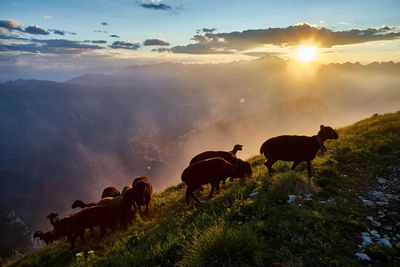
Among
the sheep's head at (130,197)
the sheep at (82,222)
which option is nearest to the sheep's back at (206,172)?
the sheep's head at (130,197)

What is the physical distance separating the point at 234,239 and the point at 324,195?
4.65m

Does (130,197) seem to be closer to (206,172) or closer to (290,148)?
(206,172)

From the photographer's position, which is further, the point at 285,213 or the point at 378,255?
the point at 285,213

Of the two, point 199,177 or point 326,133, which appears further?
point 326,133

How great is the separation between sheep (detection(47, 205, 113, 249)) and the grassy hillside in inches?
29.5

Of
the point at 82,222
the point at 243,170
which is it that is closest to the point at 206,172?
the point at 243,170

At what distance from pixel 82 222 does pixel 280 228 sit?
32.3 feet

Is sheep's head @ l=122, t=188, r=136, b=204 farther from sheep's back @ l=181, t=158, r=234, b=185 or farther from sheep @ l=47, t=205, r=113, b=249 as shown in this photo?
sheep's back @ l=181, t=158, r=234, b=185

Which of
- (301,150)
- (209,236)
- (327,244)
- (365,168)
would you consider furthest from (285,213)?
(365,168)

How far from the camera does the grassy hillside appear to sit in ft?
15.8

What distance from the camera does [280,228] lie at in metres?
5.83

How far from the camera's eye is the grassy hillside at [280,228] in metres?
4.82

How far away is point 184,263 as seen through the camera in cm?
490

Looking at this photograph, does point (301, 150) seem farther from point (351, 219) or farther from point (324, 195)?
point (351, 219)
